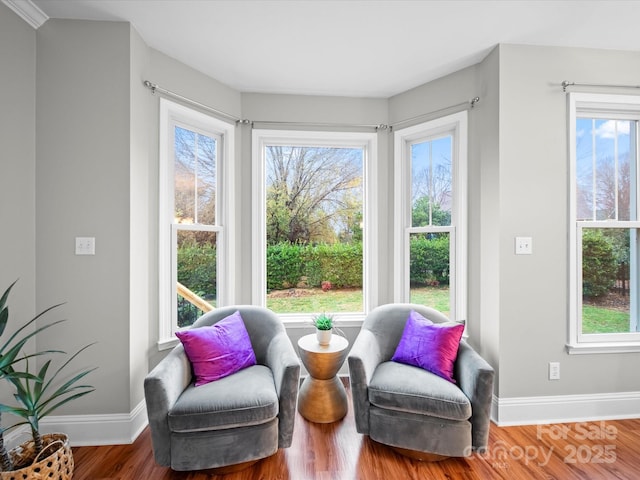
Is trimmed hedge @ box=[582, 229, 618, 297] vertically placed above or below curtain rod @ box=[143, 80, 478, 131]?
below

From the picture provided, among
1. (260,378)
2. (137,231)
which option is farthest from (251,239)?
(260,378)

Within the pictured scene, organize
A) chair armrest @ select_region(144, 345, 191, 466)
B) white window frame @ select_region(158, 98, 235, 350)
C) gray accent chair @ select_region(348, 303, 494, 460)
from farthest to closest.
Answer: white window frame @ select_region(158, 98, 235, 350)
gray accent chair @ select_region(348, 303, 494, 460)
chair armrest @ select_region(144, 345, 191, 466)

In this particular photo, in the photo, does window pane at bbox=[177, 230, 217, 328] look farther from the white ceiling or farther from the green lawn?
the white ceiling

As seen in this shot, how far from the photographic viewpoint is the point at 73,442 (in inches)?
76.4

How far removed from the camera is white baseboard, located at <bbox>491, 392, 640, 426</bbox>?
217cm

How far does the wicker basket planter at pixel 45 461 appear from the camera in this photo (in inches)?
54.9

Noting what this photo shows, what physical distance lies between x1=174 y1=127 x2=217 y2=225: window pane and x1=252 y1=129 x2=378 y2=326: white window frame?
37 cm

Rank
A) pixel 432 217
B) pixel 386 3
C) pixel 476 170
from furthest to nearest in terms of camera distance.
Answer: pixel 432 217 → pixel 476 170 → pixel 386 3

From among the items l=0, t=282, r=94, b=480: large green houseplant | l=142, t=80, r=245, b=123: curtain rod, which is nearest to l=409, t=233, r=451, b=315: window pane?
l=142, t=80, r=245, b=123: curtain rod

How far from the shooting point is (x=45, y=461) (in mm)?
1458

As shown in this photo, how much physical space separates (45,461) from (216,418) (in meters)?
0.77

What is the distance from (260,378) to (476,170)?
2.13m

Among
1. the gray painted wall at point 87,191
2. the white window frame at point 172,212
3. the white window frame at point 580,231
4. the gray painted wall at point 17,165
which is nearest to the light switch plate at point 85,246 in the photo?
the gray painted wall at point 87,191

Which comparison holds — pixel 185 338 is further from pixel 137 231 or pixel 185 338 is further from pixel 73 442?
pixel 73 442
